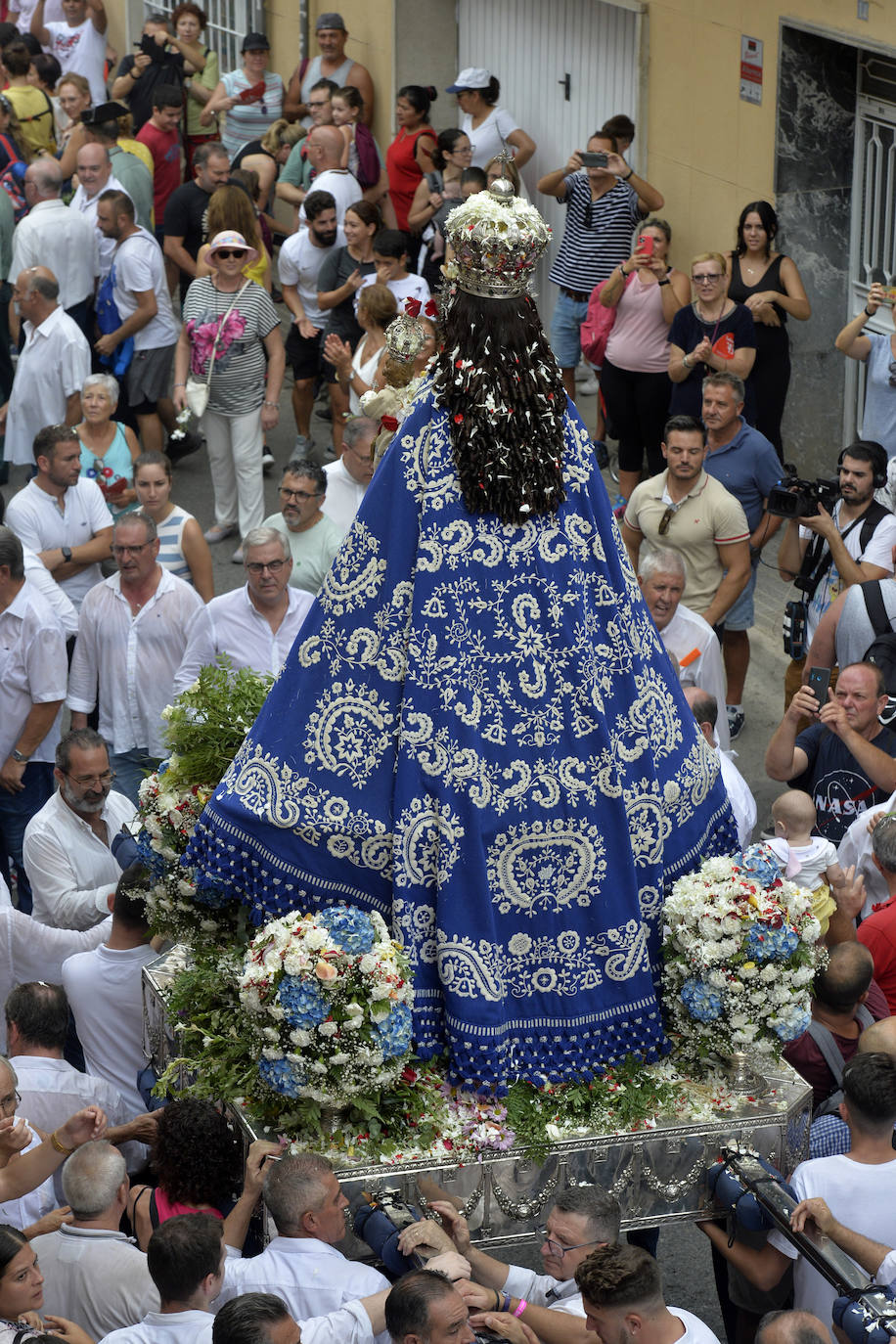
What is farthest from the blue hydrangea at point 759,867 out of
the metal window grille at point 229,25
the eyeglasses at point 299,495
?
the metal window grille at point 229,25

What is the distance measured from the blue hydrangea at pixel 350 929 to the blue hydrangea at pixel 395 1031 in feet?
0.56

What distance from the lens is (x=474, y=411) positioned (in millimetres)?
4602

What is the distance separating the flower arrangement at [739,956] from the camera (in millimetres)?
4762

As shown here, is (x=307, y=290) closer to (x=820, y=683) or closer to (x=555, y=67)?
(x=555, y=67)

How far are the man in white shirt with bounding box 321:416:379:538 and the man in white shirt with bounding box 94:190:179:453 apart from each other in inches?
119

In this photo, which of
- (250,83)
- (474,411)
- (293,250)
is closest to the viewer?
(474,411)

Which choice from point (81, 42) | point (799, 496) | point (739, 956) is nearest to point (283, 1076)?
point (739, 956)

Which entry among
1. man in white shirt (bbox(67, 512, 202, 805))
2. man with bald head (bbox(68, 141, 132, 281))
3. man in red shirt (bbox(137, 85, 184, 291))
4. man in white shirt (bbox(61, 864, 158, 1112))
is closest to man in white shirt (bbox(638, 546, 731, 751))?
man in white shirt (bbox(67, 512, 202, 805))

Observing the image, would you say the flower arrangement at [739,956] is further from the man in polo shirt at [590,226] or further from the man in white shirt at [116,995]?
the man in polo shirt at [590,226]

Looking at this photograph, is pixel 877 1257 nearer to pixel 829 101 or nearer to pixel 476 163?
pixel 829 101

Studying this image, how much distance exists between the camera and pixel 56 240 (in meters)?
12.1

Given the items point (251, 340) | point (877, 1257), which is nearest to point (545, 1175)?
point (877, 1257)

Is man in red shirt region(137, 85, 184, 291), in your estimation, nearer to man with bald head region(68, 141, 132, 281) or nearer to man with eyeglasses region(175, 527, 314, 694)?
man with bald head region(68, 141, 132, 281)

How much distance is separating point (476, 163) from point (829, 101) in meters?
3.15
